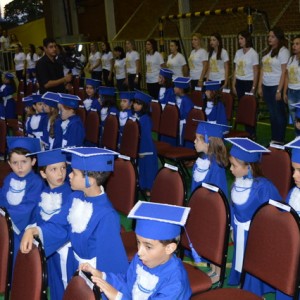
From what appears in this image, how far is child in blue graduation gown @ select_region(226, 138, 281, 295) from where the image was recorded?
3568 mm

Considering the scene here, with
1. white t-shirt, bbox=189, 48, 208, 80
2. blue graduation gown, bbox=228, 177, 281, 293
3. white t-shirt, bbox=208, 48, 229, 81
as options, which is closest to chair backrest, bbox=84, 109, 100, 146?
white t-shirt, bbox=208, 48, 229, 81

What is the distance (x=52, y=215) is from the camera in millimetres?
3494

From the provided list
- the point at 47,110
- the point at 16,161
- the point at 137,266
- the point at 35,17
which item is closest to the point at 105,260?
the point at 137,266

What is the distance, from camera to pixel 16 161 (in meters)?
4.18

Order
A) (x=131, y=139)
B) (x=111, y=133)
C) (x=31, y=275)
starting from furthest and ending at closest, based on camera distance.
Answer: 1. (x=111, y=133)
2. (x=131, y=139)
3. (x=31, y=275)

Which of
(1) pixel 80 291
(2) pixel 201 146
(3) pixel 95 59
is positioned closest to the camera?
(1) pixel 80 291

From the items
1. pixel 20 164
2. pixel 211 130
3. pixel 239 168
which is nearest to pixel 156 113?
pixel 211 130

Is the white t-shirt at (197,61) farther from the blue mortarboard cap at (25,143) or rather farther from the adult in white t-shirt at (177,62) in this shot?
the blue mortarboard cap at (25,143)

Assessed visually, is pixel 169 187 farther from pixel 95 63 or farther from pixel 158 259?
pixel 95 63

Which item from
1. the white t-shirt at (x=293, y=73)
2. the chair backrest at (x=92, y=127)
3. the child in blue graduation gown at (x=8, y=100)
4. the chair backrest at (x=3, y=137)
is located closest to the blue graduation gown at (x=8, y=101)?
the child in blue graduation gown at (x=8, y=100)

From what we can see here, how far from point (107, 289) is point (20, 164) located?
203cm

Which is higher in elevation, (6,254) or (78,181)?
(78,181)

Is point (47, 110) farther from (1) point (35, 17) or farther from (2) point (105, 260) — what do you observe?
(1) point (35, 17)

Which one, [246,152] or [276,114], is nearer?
[246,152]
